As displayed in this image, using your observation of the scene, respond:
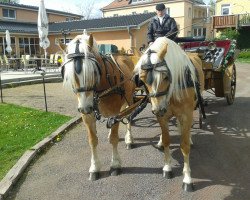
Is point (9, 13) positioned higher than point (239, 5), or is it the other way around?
point (239, 5)

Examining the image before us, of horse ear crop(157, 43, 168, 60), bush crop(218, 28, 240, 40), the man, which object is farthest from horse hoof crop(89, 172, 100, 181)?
bush crop(218, 28, 240, 40)

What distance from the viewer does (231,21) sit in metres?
32.7

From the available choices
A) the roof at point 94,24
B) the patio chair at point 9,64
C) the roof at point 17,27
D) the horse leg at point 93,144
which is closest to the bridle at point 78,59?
the horse leg at point 93,144

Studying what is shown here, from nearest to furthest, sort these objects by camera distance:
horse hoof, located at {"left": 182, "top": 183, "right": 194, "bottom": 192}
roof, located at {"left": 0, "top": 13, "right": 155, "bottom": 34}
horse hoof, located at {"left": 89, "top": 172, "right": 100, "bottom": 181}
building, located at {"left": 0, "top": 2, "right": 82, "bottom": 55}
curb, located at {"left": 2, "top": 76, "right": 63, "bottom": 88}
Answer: horse hoof, located at {"left": 182, "top": 183, "right": 194, "bottom": 192} → horse hoof, located at {"left": 89, "top": 172, "right": 100, "bottom": 181} → curb, located at {"left": 2, "top": 76, "right": 63, "bottom": 88} → roof, located at {"left": 0, "top": 13, "right": 155, "bottom": 34} → building, located at {"left": 0, "top": 2, "right": 82, "bottom": 55}

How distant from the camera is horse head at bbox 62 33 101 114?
12.5ft

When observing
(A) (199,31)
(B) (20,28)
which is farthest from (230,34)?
(B) (20,28)

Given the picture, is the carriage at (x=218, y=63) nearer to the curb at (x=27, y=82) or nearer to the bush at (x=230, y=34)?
the curb at (x=27, y=82)

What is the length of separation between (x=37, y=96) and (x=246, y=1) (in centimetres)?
3421

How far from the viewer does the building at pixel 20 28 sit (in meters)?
28.2

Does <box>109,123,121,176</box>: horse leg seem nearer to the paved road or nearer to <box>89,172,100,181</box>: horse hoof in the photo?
the paved road

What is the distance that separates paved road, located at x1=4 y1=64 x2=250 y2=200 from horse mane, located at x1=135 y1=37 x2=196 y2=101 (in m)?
1.42

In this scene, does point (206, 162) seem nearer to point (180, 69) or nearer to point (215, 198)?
point (215, 198)

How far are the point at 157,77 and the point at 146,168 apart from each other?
2.01 metres

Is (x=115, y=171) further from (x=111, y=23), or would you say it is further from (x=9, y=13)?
(x=9, y=13)
